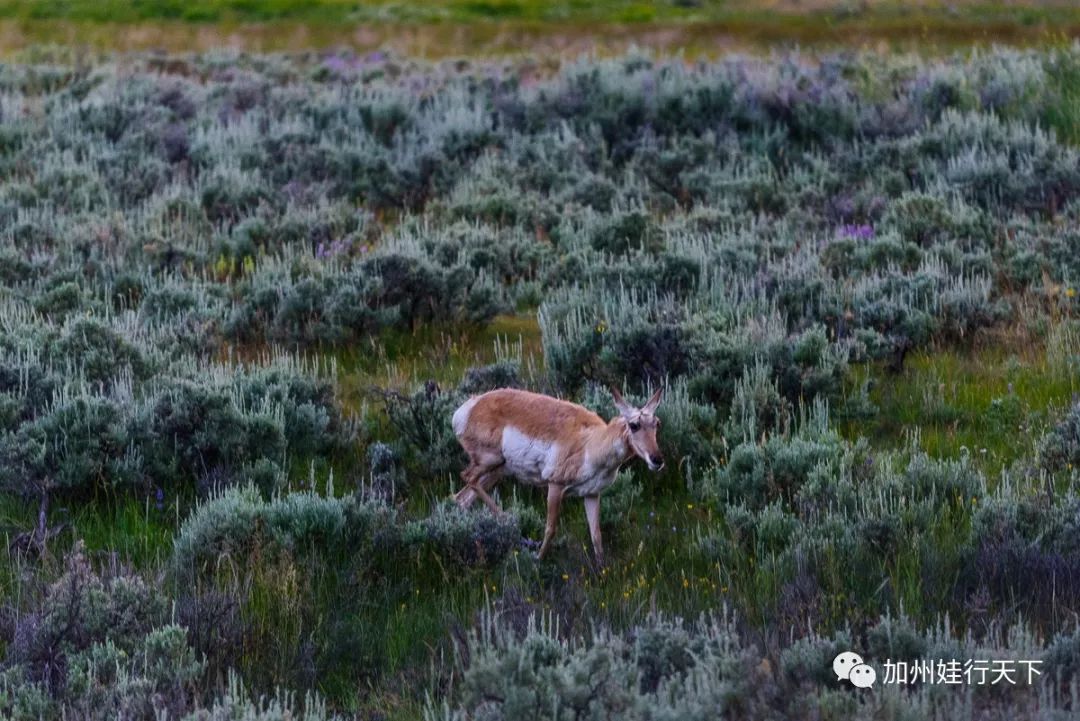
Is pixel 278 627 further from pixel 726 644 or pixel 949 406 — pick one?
pixel 949 406

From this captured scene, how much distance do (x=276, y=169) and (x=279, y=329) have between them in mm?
5725

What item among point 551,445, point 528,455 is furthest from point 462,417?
point 551,445

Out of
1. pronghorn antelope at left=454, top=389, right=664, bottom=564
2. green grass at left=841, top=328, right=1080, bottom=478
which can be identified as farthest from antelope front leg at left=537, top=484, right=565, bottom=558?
green grass at left=841, top=328, right=1080, bottom=478

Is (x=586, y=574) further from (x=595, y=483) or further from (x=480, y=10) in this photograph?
(x=480, y=10)

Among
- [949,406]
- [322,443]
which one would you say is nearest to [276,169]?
[322,443]

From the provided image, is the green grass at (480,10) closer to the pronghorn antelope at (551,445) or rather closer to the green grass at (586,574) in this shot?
the green grass at (586,574)

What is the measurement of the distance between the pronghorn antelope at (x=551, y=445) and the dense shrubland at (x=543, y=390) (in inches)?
10.0

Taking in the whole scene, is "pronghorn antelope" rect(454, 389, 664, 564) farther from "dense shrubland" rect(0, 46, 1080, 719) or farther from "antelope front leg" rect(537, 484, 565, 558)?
"dense shrubland" rect(0, 46, 1080, 719)

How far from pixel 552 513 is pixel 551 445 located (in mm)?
353

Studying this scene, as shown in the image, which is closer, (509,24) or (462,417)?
(462,417)

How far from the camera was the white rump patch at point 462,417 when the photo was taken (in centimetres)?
719

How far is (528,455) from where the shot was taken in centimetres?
690

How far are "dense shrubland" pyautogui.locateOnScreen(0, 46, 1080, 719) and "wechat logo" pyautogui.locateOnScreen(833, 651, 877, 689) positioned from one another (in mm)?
61

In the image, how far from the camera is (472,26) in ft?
129
